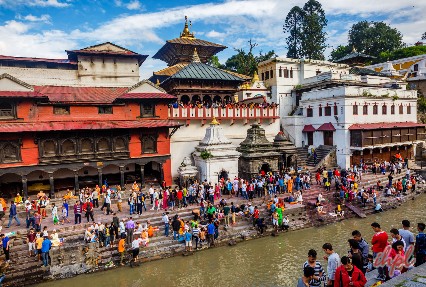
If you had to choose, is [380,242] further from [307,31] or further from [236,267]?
[307,31]

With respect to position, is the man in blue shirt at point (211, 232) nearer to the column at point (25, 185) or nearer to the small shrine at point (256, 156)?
the small shrine at point (256, 156)

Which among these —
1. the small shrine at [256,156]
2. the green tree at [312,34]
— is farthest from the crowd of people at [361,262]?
the green tree at [312,34]

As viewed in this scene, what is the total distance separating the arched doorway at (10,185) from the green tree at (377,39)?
2572 inches

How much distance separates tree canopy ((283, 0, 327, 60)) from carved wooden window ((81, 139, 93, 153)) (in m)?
42.0

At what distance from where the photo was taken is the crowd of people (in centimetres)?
673

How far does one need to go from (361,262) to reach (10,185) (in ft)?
77.5

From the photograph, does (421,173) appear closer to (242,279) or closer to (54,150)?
(242,279)

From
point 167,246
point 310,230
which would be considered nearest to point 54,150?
point 167,246

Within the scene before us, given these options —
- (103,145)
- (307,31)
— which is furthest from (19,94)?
(307,31)

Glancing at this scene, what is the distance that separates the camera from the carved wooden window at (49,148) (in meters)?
22.0

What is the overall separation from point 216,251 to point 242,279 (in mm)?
3350

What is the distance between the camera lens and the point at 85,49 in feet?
94.3

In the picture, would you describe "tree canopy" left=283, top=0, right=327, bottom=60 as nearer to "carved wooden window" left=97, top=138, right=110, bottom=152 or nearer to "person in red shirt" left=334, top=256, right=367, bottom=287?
"carved wooden window" left=97, top=138, right=110, bottom=152

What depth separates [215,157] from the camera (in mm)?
25250
